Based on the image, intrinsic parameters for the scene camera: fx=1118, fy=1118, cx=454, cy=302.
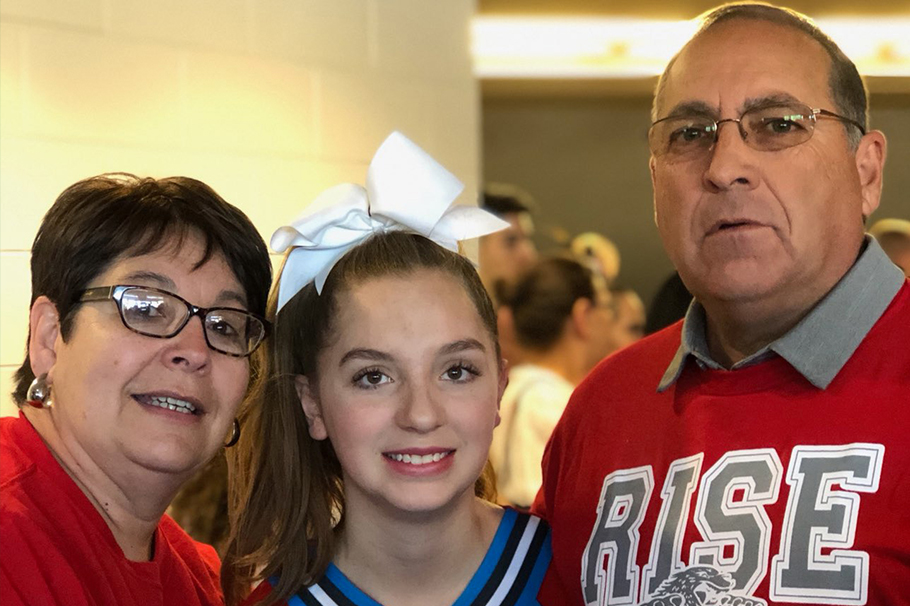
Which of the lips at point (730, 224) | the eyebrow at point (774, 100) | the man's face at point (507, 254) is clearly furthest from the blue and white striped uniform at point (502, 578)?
the man's face at point (507, 254)

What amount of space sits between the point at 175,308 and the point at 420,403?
17.6 inches

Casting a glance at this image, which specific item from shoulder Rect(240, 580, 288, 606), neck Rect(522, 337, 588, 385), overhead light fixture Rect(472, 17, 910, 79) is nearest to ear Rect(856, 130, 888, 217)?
shoulder Rect(240, 580, 288, 606)

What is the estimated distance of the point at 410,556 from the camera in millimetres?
2051

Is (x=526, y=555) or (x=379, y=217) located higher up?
(x=379, y=217)

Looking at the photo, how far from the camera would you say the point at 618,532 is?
6.48 feet

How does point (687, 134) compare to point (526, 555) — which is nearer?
point (687, 134)

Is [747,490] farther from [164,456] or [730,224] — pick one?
[164,456]

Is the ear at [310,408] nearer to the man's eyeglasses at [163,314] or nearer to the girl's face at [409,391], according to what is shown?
the girl's face at [409,391]

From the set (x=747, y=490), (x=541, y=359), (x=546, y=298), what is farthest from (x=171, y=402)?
(x=546, y=298)

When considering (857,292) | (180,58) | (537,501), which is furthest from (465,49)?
(857,292)

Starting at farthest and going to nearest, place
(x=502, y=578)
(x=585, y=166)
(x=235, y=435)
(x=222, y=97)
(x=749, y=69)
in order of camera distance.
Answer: (x=585, y=166), (x=222, y=97), (x=235, y=435), (x=502, y=578), (x=749, y=69)

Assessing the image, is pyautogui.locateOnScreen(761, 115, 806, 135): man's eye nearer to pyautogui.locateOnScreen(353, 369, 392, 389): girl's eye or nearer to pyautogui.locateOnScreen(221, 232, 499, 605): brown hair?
pyautogui.locateOnScreen(221, 232, 499, 605): brown hair

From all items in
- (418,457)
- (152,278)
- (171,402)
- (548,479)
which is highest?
(152,278)

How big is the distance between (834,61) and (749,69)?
17 centimetres
